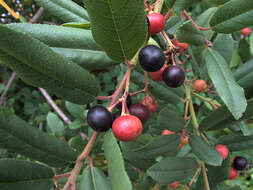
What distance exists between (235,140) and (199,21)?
0.69 m

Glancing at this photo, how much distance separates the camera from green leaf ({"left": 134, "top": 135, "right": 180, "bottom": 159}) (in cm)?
110

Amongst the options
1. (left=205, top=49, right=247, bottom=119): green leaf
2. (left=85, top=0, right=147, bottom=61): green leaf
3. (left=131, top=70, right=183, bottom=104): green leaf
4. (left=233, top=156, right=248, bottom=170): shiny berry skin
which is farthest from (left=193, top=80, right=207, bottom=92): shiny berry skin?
(left=85, top=0, right=147, bottom=61): green leaf

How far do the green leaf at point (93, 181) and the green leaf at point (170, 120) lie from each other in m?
0.43

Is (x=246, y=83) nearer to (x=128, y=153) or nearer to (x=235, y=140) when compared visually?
(x=235, y=140)

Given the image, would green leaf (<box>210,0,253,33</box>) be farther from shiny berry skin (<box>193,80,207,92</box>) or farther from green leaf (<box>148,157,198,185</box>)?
green leaf (<box>148,157,198,185</box>)

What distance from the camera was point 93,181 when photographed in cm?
86

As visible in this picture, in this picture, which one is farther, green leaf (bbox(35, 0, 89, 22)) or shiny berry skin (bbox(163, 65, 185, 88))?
green leaf (bbox(35, 0, 89, 22))

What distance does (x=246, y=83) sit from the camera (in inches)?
46.0

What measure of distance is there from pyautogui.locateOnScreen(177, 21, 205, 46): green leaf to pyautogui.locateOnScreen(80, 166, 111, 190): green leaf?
2.05 ft

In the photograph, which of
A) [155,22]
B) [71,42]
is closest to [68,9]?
[71,42]

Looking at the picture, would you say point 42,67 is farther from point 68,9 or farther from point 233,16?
point 233,16

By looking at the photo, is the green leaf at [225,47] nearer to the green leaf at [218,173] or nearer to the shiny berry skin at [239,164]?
the green leaf at [218,173]

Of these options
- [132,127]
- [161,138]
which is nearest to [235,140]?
[161,138]

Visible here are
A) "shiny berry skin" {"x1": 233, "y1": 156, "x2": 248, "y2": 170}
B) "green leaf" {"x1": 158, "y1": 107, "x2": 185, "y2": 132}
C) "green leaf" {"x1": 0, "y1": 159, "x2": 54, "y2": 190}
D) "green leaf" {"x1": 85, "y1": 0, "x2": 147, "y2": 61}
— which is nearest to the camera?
"green leaf" {"x1": 85, "y1": 0, "x2": 147, "y2": 61}
